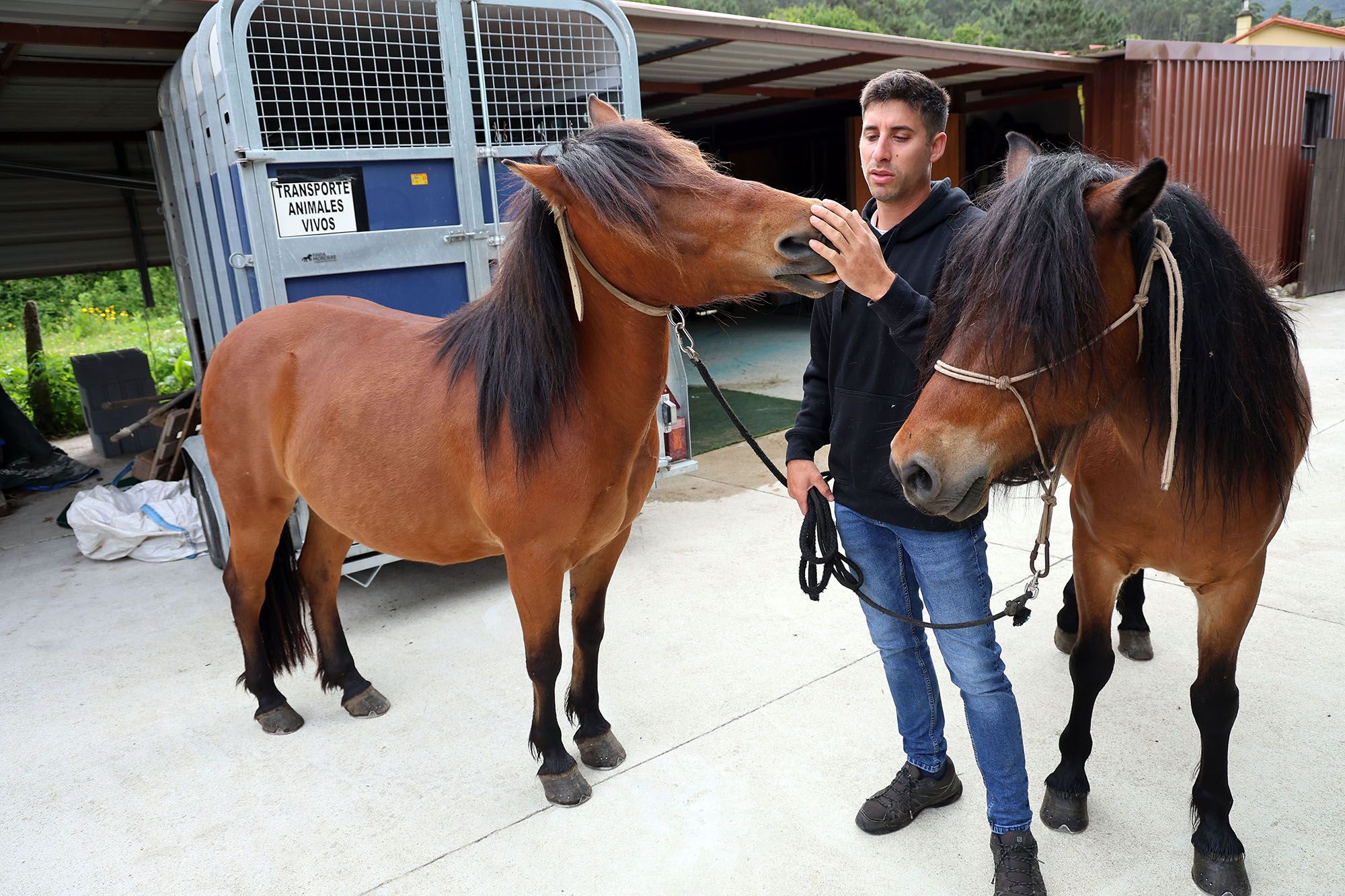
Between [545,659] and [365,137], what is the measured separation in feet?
9.46

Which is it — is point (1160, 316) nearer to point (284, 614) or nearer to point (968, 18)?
point (284, 614)

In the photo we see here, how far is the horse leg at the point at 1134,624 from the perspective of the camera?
2.94 m

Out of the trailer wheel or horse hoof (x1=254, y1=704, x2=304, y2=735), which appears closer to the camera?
horse hoof (x1=254, y1=704, x2=304, y2=735)

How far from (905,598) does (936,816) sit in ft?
2.12

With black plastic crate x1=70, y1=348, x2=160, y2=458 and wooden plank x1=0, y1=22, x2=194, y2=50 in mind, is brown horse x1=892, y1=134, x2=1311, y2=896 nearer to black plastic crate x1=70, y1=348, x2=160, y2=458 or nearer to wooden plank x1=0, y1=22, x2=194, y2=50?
wooden plank x1=0, y1=22, x2=194, y2=50

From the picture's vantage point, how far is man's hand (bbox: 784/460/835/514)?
6.58 feet

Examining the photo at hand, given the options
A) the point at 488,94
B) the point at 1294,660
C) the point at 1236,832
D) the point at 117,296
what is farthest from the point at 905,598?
the point at 117,296

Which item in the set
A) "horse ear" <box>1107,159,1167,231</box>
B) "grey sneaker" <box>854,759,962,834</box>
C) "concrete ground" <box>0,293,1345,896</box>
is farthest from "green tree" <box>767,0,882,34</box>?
"horse ear" <box>1107,159,1167,231</box>

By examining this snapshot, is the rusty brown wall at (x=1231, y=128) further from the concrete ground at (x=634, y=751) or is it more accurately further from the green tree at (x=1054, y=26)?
the green tree at (x=1054, y=26)

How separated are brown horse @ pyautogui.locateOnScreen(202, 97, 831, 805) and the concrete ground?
0.25 metres

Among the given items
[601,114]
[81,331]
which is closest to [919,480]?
[601,114]

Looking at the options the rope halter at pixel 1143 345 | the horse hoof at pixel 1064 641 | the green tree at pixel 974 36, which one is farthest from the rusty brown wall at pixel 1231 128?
the green tree at pixel 974 36

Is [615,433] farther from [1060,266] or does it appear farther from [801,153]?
[801,153]

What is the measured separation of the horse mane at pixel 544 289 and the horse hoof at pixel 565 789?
0.94m
